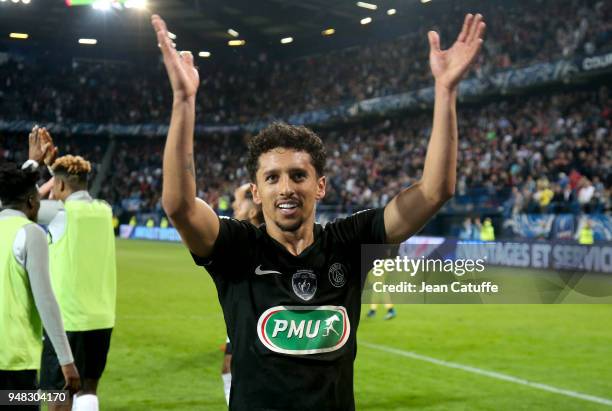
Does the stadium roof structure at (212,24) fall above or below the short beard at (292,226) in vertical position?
above

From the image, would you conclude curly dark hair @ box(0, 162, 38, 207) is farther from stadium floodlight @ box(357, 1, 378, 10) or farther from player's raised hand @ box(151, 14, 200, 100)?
stadium floodlight @ box(357, 1, 378, 10)

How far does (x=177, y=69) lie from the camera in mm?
2459

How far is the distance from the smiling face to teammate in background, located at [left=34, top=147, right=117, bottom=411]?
273 cm

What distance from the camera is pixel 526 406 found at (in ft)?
23.0

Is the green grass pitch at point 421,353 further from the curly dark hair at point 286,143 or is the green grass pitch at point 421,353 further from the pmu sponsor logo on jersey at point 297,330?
the curly dark hair at point 286,143

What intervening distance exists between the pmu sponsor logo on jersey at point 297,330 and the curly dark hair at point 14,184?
177cm

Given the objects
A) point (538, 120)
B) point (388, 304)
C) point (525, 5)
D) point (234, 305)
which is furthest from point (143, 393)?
point (525, 5)

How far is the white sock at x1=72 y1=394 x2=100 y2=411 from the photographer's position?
5230 mm

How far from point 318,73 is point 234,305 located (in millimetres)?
44358

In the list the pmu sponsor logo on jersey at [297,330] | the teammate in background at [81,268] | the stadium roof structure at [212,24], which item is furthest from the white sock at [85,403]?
the stadium roof structure at [212,24]

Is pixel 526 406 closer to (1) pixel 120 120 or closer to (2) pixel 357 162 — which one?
(2) pixel 357 162

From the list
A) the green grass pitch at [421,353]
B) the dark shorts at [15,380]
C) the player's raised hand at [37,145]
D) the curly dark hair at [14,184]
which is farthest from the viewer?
the green grass pitch at [421,353]

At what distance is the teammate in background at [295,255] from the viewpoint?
2.60 meters

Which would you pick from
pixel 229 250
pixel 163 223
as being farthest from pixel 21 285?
pixel 163 223
